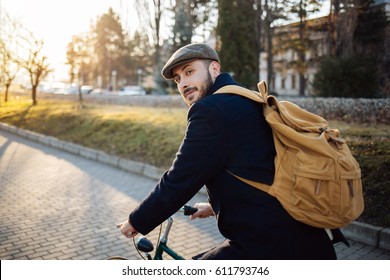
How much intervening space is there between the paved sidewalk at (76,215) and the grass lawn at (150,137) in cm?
74

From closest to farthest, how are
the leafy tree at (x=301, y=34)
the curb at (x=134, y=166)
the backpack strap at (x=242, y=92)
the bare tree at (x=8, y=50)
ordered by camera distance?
the backpack strap at (x=242, y=92) < the curb at (x=134, y=166) < the bare tree at (x=8, y=50) < the leafy tree at (x=301, y=34)

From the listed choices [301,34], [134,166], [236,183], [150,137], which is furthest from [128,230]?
[301,34]

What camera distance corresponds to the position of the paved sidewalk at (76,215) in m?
3.96

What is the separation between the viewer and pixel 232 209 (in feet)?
5.50

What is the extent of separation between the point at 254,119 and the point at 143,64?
2078 inches

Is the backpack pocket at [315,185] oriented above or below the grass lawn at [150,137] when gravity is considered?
above

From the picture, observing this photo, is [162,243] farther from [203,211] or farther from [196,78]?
[196,78]

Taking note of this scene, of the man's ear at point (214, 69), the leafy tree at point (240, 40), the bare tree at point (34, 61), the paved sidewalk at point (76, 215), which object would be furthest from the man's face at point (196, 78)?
the leafy tree at point (240, 40)

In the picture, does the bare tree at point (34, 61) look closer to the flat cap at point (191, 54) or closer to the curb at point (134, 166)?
the curb at point (134, 166)

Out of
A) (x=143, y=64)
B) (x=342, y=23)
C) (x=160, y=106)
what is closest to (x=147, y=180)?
(x=342, y=23)

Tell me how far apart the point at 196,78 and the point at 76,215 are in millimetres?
3969

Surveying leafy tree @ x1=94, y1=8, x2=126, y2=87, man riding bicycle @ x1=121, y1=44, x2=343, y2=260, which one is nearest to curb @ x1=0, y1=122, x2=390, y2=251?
man riding bicycle @ x1=121, y1=44, x2=343, y2=260

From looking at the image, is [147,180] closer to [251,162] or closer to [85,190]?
[85,190]

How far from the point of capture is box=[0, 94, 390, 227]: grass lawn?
463 centimetres
